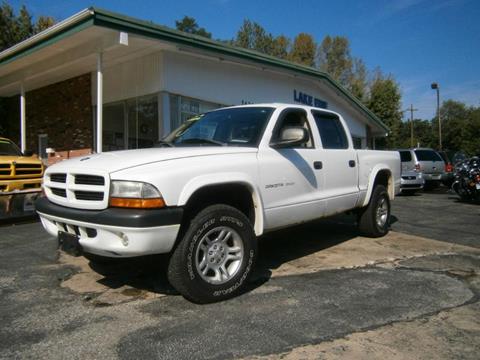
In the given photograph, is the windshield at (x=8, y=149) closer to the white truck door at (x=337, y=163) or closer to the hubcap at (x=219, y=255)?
the white truck door at (x=337, y=163)

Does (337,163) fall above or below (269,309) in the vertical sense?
above

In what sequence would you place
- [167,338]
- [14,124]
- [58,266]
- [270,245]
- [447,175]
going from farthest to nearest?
[14,124] < [447,175] < [270,245] < [58,266] < [167,338]

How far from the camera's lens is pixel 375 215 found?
6.73m

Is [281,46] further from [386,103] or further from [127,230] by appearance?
[127,230]

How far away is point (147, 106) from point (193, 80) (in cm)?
155

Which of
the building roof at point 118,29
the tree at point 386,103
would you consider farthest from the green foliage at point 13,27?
the tree at point 386,103

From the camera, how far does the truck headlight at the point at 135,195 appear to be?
11.4 feet

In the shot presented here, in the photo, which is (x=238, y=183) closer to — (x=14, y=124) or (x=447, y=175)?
(x=447, y=175)

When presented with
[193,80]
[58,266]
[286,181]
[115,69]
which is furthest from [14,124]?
[286,181]

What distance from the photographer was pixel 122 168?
11.8 ft

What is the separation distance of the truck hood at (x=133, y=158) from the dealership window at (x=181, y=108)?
8.42 metres

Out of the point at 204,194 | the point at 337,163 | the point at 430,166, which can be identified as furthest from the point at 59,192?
the point at 430,166

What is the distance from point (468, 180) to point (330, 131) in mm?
8260

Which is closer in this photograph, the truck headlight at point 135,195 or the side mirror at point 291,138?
the truck headlight at point 135,195
